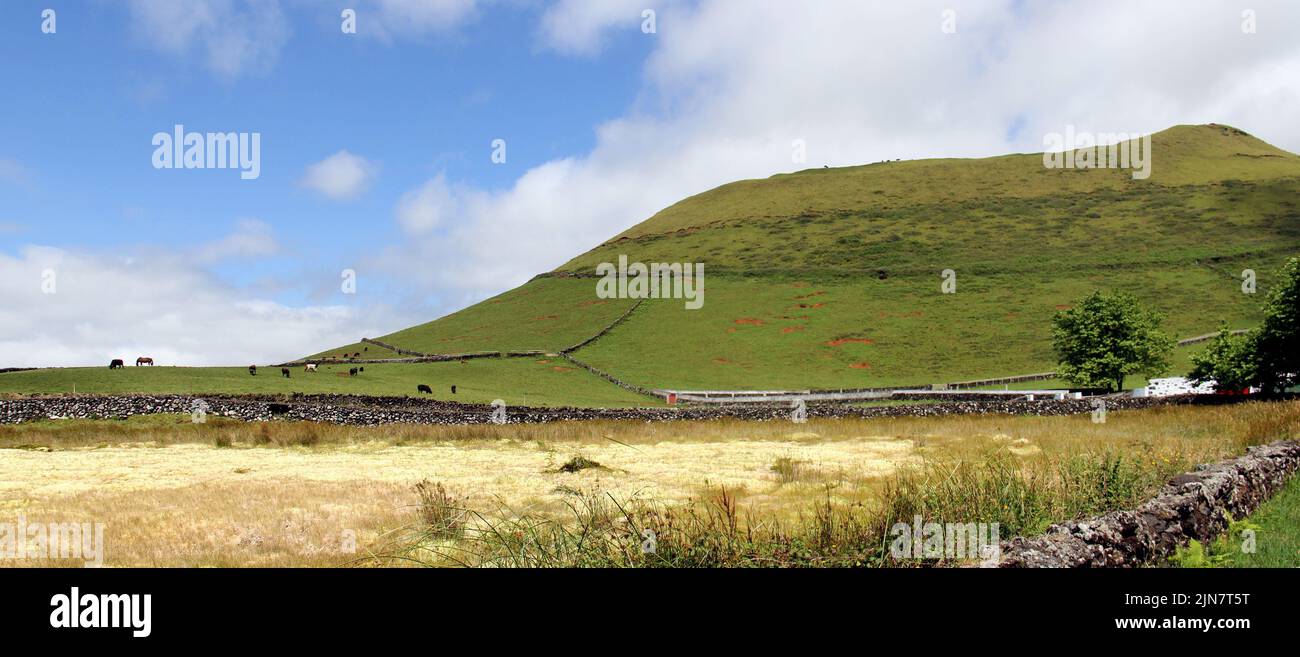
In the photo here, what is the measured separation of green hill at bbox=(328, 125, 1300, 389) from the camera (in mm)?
101438

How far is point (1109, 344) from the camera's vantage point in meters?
73.6

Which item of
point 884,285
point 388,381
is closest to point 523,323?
point 388,381

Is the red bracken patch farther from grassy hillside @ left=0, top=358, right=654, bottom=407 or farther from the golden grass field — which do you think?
the golden grass field

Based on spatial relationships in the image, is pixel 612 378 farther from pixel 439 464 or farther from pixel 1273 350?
pixel 1273 350

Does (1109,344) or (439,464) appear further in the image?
(1109,344)

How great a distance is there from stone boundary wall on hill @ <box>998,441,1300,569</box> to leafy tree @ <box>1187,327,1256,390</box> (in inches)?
1914

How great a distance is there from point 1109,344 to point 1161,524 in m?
71.4

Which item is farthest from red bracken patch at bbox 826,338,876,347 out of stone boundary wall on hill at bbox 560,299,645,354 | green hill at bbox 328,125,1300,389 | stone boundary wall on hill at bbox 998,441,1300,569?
stone boundary wall on hill at bbox 998,441,1300,569

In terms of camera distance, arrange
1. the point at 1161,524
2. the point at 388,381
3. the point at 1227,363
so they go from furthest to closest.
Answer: the point at 388,381, the point at 1227,363, the point at 1161,524

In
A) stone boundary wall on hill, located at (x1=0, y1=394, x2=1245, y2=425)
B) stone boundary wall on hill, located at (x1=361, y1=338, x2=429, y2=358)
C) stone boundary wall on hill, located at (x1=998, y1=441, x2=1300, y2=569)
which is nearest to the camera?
stone boundary wall on hill, located at (x1=998, y1=441, x2=1300, y2=569)
